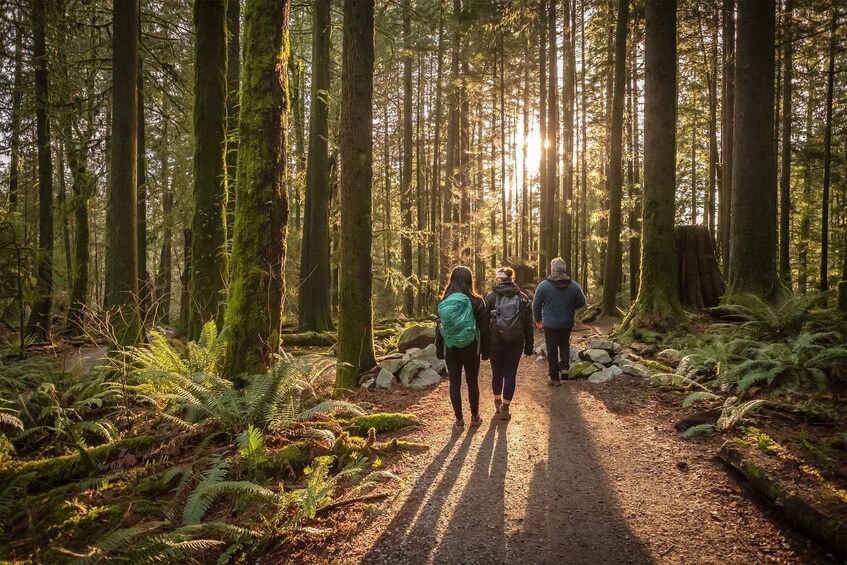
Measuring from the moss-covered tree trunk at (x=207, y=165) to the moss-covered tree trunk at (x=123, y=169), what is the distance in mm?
986

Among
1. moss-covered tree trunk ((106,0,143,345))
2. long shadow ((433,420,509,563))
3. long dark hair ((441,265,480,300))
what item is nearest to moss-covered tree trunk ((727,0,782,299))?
long dark hair ((441,265,480,300))

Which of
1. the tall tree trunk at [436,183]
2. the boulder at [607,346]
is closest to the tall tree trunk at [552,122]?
the tall tree trunk at [436,183]

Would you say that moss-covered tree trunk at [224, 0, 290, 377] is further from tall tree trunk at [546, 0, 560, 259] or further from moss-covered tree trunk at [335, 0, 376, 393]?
tall tree trunk at [546, 0, 560, 259]

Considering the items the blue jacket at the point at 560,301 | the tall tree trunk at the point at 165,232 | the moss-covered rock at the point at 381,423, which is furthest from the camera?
the tall tree trunk at the point at 165,232

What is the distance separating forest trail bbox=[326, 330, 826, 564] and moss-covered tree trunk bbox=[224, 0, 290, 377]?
2.62 meters

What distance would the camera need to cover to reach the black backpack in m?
6.00

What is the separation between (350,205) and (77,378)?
5266mm

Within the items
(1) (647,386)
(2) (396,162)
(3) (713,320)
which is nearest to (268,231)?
(1) (647,386)

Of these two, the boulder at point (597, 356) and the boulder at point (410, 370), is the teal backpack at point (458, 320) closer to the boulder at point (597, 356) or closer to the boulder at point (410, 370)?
the boulder at point (410, 370)

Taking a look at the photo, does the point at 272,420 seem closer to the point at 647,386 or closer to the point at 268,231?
the point at 268,231

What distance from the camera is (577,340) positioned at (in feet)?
38.2

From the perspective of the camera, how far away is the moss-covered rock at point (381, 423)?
5387mm

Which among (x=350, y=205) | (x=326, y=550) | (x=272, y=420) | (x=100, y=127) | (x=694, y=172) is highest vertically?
(x=694, y=172)

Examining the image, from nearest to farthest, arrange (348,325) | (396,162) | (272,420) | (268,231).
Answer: (272,420) → (268,231) → (348,325) → (396,162)
